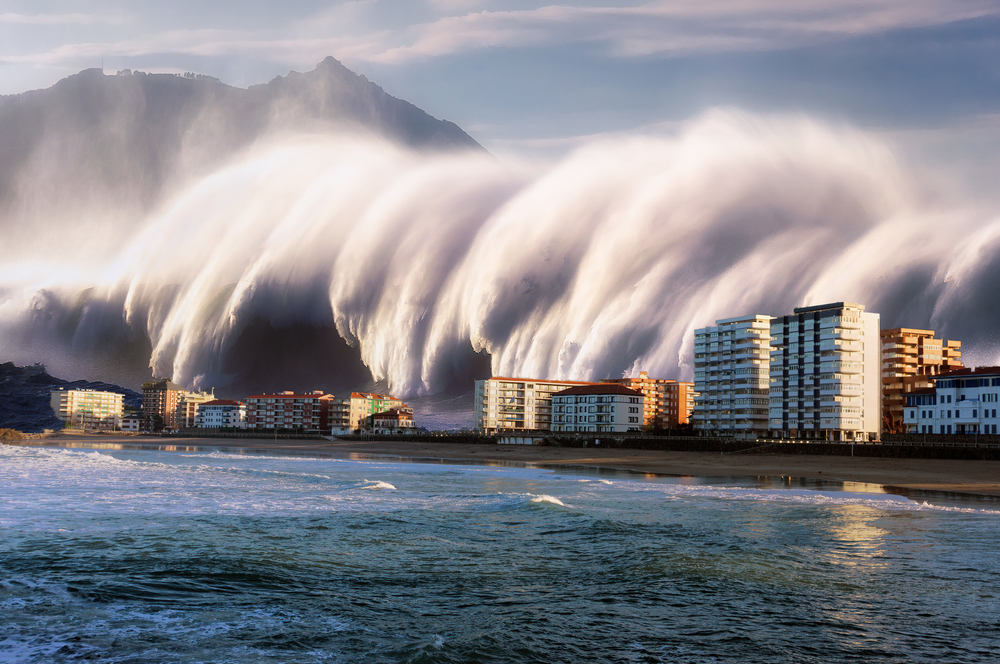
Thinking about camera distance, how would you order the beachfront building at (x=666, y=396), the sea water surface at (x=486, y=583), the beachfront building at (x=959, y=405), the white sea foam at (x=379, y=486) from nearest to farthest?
the sea water surface at (x=486, y=583)
the white sea foam at (x=379, y=486)
the beachfront building at (x=959, y=405)
the beachfront building at (x=666, y=396)

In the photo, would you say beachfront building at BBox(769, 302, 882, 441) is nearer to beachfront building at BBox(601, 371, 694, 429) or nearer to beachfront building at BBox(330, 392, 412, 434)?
beachfront building at BBox(601, 371, 694, 429)

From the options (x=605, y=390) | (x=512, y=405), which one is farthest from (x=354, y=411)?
(x=605, y=390)

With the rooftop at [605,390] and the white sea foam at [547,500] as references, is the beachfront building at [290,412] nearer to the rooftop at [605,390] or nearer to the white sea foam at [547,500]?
the rooftop at [605,390]

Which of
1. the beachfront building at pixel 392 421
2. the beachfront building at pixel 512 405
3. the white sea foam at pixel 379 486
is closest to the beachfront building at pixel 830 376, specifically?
the beachfront building at pixel 512 405

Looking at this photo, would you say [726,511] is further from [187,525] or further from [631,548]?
[187,525]

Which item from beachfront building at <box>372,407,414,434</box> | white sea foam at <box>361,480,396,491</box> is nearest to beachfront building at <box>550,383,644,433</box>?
beachfront building at <box>372,407,414,434</box>

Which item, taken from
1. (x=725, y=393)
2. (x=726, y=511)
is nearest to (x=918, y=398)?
(x=725, y=393)
